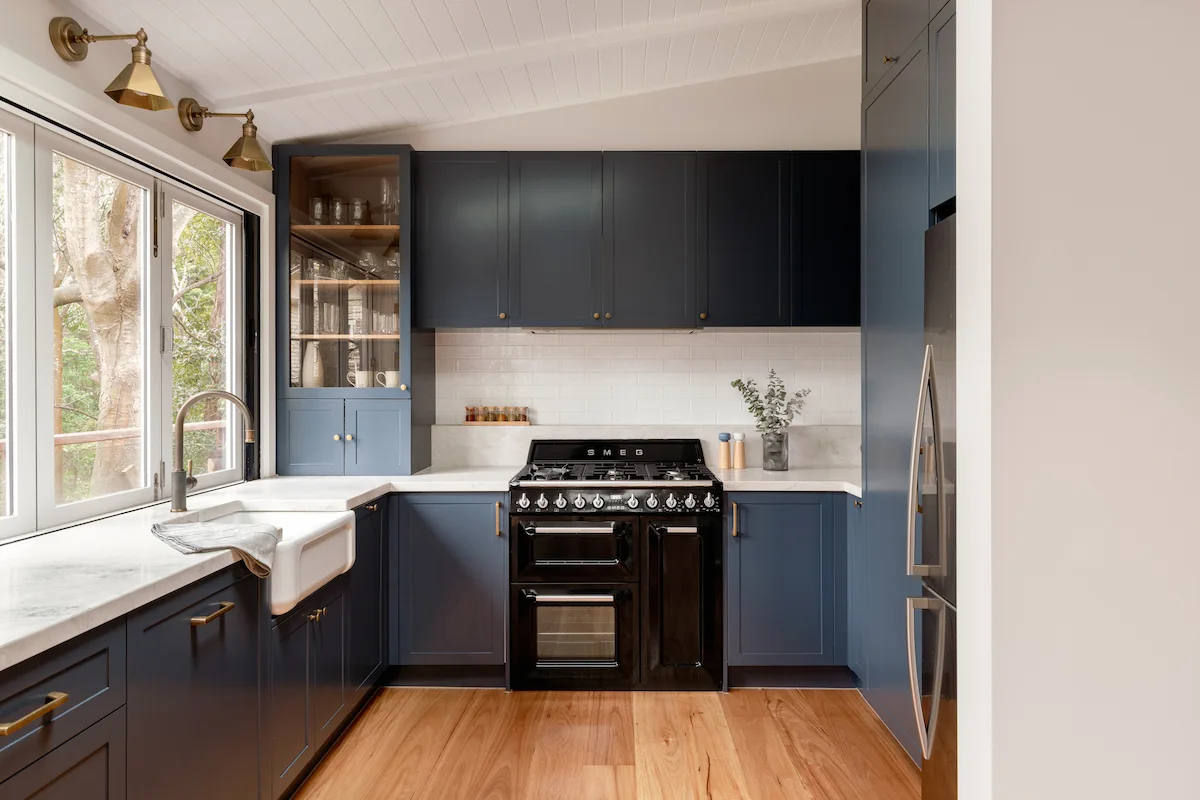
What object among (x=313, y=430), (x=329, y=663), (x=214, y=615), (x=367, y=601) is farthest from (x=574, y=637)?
(x=214, y=615)

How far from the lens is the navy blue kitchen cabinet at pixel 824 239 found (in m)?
3.43

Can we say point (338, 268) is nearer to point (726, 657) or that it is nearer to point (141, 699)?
point (141, 699)

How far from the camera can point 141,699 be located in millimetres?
1503

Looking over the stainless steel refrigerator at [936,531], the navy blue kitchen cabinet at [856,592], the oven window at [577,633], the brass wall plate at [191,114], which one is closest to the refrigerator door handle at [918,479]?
the stainless steel refrigerator at [936,531]

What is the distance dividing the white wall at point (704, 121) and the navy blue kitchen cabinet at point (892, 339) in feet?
3.37

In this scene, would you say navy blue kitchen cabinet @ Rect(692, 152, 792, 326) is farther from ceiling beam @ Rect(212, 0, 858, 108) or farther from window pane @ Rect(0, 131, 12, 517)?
window pane @ Rect(0, 131, 12, 517)

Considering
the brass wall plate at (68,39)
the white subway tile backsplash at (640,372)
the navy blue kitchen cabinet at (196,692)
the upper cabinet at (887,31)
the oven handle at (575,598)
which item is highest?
the upper cabinet at (887,31)

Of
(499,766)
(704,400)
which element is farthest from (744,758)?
(704,400)

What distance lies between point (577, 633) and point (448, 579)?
0.62 metres

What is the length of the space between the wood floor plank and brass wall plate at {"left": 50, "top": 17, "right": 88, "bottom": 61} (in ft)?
9.37

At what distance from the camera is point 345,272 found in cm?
340

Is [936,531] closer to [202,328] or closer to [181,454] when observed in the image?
[181,454]

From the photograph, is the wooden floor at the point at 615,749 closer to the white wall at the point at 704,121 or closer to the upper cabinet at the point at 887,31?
the upper cabinet at the point at 887,31

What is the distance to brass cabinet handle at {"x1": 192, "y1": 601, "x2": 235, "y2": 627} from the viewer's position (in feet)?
5.58
